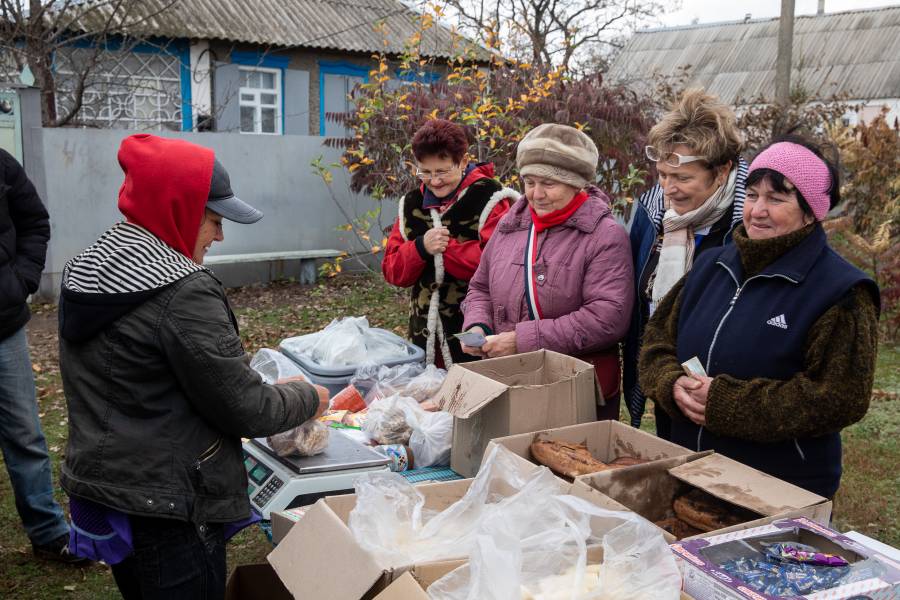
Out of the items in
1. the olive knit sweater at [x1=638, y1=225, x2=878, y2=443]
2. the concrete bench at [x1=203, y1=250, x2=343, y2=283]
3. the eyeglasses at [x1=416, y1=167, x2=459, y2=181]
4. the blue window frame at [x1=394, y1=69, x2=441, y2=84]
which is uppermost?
the blue window frame at [x1=394, y1=69, x2=441, y2=84]

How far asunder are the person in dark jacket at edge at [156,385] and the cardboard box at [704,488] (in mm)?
876

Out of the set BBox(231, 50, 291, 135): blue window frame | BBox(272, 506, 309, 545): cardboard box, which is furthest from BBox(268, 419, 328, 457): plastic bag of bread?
BBox(231, 50, 291, 135): blue window frame

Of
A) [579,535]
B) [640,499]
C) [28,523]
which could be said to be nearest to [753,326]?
[640,499]

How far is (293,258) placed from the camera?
9977mm

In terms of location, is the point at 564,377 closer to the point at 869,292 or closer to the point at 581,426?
the point at 581,426

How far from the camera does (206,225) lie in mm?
2074

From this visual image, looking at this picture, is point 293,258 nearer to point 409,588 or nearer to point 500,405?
point 500,405

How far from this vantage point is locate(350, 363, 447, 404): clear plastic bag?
121 inches

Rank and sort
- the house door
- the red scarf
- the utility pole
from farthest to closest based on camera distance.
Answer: the utility pole → the house door → the red scarf

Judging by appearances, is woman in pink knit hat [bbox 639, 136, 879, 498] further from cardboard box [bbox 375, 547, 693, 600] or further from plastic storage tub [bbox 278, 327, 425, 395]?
plastic storage tub [bbox 278, 327, 425, 395]

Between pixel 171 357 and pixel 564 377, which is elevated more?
pixel 171 357

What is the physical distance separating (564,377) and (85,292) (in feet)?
4.92

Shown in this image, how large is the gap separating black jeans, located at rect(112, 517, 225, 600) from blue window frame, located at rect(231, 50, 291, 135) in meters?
13.2

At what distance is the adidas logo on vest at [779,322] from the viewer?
214cm
